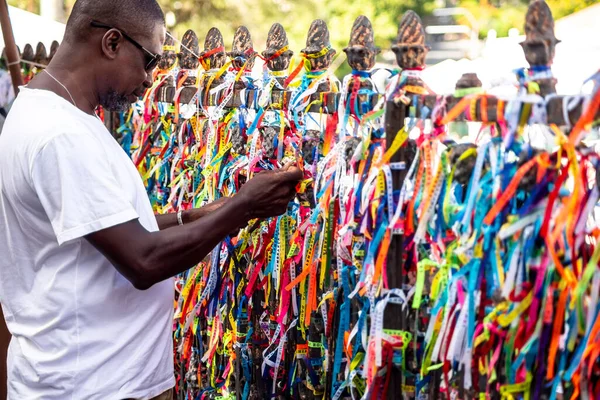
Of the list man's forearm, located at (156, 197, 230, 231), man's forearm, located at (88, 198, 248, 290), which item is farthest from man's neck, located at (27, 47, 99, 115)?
man's forearm, located at (156, 197, 230, 231)

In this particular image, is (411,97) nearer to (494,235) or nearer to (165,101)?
(494,235)

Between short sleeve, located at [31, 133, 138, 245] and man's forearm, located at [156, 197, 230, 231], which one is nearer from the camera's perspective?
short sleeve, located at [31, 133, 138, 245]

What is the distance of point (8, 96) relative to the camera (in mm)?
5668

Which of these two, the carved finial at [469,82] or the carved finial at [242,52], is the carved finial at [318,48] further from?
the carved finial at [469,82]

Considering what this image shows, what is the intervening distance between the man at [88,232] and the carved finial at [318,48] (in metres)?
0.51

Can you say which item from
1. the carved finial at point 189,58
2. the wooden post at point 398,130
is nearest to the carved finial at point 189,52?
the carved finial at point 189,58

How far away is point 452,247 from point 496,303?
7.3 inches

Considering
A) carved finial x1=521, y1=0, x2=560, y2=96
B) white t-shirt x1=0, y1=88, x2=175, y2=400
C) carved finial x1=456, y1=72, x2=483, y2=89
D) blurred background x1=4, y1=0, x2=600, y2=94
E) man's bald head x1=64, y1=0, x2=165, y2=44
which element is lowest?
white t-shirt x1=0, y1=88, x2=175, y2=400

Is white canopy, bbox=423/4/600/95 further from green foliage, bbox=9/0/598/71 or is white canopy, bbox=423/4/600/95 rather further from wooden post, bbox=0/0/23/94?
green foliage, bbox=9/0/598/71

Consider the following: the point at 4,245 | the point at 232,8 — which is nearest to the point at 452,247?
the point at 4,245

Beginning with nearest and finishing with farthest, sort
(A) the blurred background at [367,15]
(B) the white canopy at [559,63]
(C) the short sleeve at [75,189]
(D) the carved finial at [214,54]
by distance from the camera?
(C) the short sleeve at [75,189] → (D) the carved finial at [214,54] → (B) the white canopy at [559,63] → (A) the blurred background at [367,15]

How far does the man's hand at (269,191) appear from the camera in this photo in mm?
2516

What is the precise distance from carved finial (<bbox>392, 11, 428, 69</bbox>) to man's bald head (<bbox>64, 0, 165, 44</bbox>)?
724 millimetres

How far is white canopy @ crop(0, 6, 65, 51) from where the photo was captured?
6289 mm
